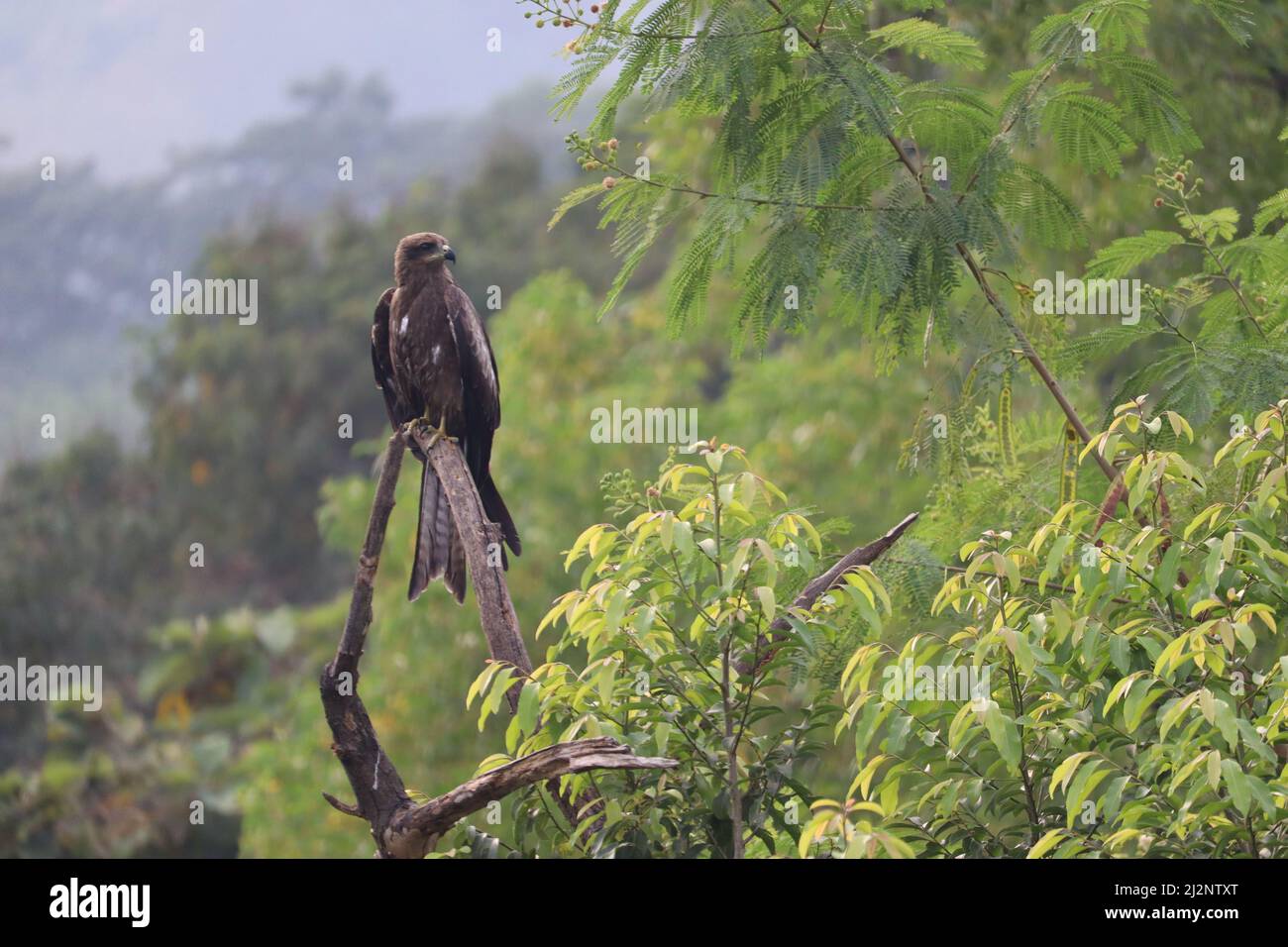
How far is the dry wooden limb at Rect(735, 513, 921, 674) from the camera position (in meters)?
3.50

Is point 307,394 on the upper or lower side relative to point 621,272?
upper

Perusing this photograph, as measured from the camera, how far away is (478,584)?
13.1 feet

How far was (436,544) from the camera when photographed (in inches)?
168

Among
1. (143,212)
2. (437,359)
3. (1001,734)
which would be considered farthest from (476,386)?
(143,212)

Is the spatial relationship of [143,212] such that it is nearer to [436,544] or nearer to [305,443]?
[305,443]

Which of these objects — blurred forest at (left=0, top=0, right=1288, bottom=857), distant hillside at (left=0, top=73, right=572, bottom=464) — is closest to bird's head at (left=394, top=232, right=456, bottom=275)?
blurred forest at (left=0, top=0, right=1288, bottom=857)

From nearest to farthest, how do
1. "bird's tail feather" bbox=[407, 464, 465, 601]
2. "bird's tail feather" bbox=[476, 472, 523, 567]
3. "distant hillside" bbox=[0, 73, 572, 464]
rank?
1. "bird's tail feather" bbox=[476, 472, 523, 567]
2. "bird's tail feather" bbox=[407, 464, 465, 601]
3. "distant hillside" bbox=[0, 73, 572, 464]

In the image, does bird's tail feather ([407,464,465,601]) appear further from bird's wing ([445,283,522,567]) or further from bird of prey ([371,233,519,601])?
bird's wing ([445,283,522,567])

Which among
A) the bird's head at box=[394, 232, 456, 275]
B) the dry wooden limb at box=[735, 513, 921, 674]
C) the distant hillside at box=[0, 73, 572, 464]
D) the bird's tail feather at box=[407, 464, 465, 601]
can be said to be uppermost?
the distant hillside at box=[0, 73, 572, 464]

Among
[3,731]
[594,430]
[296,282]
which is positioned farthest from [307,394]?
[594,430]

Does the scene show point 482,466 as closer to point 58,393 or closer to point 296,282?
point 296,282

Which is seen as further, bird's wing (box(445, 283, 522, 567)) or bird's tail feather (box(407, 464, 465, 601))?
bird's wing (box(445, 283, 522, 567))

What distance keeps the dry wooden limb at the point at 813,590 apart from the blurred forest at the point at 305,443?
709 mm
